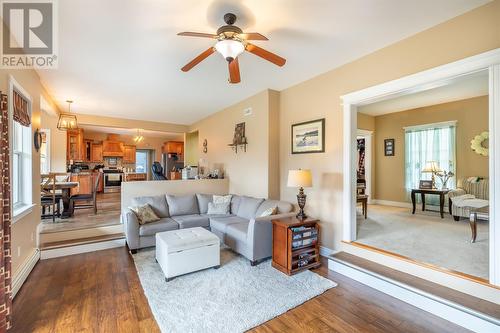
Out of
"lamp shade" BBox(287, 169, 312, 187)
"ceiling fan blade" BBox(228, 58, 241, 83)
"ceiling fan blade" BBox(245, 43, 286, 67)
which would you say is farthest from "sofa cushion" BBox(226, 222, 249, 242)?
"ceiling fan blade" BBox(245, 43, 286, 67)

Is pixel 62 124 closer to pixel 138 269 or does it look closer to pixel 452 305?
pixel 138 269

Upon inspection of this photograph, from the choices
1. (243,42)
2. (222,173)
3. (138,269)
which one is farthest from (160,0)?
(222,173)

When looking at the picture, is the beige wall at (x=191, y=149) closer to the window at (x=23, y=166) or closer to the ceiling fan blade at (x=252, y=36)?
the window at (x=23, y=166)

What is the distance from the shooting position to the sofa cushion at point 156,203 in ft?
14.2

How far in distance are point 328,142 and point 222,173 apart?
2.99m

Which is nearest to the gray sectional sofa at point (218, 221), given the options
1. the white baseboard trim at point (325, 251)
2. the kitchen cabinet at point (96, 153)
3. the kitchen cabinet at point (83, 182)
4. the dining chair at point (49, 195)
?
the white baseboard trim at point (325, 251)

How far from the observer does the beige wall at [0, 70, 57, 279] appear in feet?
8.66

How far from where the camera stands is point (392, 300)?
2.44 meters

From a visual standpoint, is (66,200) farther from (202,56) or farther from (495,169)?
(495,169)

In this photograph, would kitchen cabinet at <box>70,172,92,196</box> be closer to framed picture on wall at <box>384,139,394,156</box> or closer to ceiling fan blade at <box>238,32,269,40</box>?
ceiling fan blade at <box>238,32,269,40</box>

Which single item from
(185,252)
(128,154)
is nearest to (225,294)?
(185,252)

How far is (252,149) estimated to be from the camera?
4812 mm

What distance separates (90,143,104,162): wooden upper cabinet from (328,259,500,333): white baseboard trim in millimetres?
9690

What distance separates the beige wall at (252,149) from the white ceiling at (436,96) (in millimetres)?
2645
